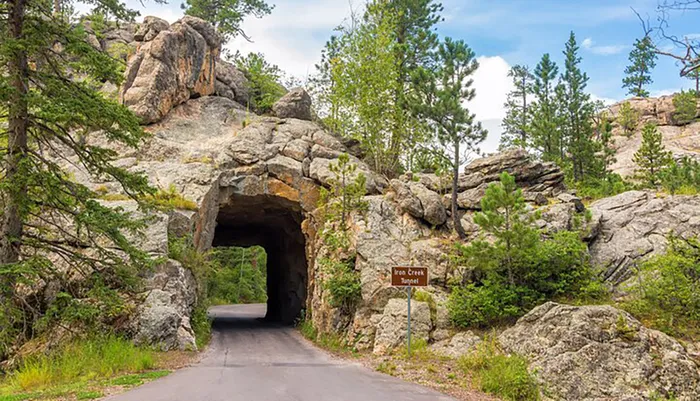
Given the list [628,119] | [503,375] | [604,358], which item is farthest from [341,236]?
[628,119]

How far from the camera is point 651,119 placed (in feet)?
157

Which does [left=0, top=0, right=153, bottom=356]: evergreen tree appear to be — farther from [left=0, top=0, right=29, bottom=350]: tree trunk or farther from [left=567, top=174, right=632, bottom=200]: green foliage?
[left=567, top=174, right=632, bottom=200]: green foliage

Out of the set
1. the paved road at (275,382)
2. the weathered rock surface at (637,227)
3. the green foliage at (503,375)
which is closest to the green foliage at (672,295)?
the weathered rock surface at (637,227)

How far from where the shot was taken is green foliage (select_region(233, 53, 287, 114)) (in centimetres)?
2916

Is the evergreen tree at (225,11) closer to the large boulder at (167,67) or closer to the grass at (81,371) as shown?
the large boulder at (167,67)

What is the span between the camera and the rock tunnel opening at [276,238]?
2347 cm

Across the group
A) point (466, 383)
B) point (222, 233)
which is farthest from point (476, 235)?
point (222, 233)

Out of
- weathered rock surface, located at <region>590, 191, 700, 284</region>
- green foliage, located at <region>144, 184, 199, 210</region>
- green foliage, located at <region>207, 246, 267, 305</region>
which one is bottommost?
green foliage, located at <region>207, 246, 267, 305</region>

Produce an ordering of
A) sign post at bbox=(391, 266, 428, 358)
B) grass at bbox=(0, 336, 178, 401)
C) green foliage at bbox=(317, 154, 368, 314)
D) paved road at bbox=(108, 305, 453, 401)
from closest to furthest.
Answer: paved road at bbox=(108, 305, 453, 401), grass at bbox=(0, 336, 178, 401), sign post at bbox=(391, 266, 428, 358), green foliage at bbox=(317, 154, 368, 314)

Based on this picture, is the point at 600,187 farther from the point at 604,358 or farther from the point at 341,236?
the point at 604,358

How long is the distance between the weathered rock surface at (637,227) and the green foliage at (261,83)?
20.1m

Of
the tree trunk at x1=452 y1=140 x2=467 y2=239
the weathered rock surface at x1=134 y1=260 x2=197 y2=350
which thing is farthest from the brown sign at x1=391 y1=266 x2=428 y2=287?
the weathered rock surface at x1=134 y1=260 x2=197 y2=350

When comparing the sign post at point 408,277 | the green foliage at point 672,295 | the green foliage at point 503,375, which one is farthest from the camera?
the sign post at point 408,277

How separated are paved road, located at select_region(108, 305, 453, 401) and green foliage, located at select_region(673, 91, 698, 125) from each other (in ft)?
158
